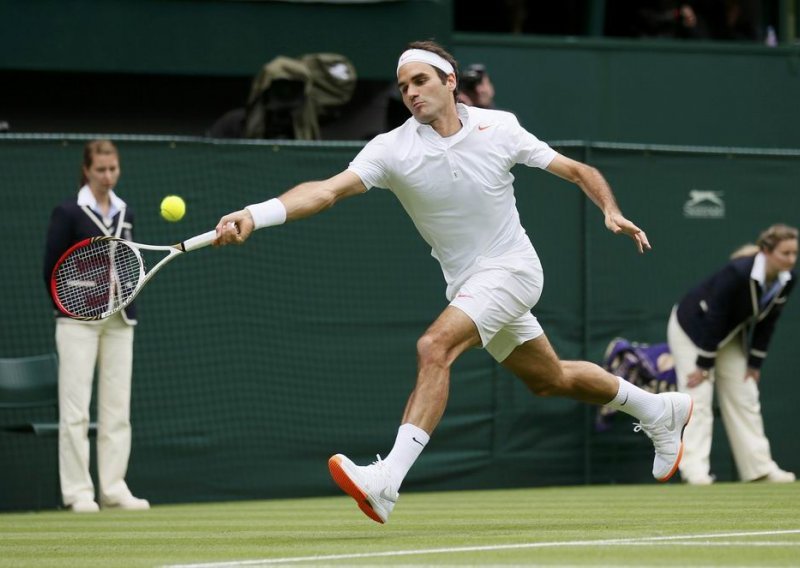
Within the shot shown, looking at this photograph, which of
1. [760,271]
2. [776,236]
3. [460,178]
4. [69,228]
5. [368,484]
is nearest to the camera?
[368,484]

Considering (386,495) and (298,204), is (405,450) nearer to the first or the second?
(386,495)

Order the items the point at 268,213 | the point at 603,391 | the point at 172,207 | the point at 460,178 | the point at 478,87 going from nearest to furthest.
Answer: the point at 268,213 < the point at 460,178 < the point at 172,207 < the point at 603,391 < the point at 478,87

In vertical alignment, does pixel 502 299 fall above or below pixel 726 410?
above

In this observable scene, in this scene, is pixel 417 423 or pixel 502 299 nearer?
pixel 417 423

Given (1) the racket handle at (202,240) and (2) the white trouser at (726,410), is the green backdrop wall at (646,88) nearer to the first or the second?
(2) the white trouser at (726,410)

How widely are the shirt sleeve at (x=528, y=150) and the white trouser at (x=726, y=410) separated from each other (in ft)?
16.2

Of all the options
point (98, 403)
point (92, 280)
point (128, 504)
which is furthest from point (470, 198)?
point (128, 504)

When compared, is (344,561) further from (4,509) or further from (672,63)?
(672,63)

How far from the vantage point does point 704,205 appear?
13.3 m

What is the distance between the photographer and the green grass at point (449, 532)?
6.02 m

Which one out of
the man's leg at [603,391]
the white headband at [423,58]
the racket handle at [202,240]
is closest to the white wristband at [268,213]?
the racket handle at [202,240]

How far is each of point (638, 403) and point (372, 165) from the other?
1.94m

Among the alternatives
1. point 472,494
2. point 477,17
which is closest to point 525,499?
point 472,494

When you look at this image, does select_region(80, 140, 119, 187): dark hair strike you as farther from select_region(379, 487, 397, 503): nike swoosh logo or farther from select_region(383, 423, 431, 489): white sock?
select_region(379, 487, 397, 503): nike swoosh logo
